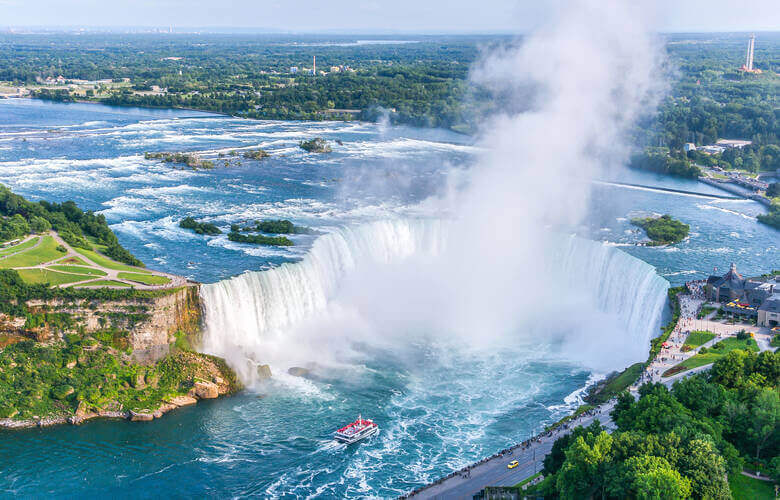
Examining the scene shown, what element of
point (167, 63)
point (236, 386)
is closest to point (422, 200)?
point (236, 386)

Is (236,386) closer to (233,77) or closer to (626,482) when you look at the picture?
(626,482)

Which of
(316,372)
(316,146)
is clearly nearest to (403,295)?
(316,372)

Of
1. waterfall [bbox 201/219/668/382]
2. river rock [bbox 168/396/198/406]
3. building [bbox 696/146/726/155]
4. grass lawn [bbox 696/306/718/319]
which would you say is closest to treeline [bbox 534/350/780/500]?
grass lawn [bbox 696/306/718/319]

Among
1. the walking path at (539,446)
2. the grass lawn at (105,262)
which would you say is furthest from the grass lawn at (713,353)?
the grass lawn at (105,262)

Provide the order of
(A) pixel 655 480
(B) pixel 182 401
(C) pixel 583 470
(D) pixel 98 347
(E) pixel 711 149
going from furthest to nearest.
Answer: (E) pixel 711 149, (D) pixel 98 347, (B) pixel 182 401, (C) pixel 583 470, (A) pixel 655 480

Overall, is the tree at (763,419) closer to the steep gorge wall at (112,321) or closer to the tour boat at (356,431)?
the tour boat at (356,431)

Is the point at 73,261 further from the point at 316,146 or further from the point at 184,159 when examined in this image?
the point at 316,146
